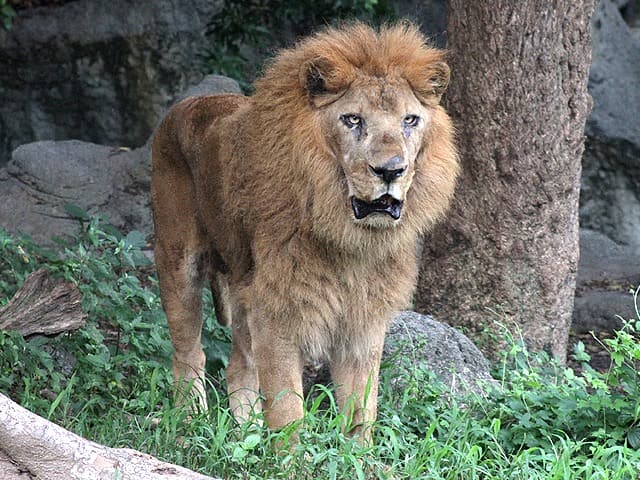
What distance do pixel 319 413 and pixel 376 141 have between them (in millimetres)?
1867

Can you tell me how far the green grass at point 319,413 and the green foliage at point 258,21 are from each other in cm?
440

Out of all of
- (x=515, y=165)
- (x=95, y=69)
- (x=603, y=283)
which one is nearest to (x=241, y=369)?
(x=515, y=165)

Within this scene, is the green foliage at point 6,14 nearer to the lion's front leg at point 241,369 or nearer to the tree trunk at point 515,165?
the tree trunk at point 515,165

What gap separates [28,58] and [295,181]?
285 inches

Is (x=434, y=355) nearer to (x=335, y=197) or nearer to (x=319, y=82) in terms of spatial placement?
(x=335, y=197)

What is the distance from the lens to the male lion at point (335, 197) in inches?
177

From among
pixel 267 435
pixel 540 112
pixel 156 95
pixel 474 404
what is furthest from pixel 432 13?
pixel 267 435

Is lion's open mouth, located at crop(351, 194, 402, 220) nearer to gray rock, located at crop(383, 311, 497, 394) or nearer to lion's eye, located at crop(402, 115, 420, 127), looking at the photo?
lion's eye, located at crop(402, 115, 420, 127)

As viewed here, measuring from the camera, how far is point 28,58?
11141mm

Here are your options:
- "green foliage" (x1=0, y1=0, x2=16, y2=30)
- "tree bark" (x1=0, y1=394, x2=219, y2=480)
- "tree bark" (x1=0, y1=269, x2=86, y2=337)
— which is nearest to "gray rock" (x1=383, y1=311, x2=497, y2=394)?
"tree bark" (x1=0, y1=269, x2=86, y2=337)

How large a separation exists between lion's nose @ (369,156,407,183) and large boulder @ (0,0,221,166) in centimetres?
706

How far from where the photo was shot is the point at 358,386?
197 inches

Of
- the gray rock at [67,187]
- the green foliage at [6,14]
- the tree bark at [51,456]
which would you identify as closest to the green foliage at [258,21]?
the gray rock at [67,187]

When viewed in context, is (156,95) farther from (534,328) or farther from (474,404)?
(474,404)
